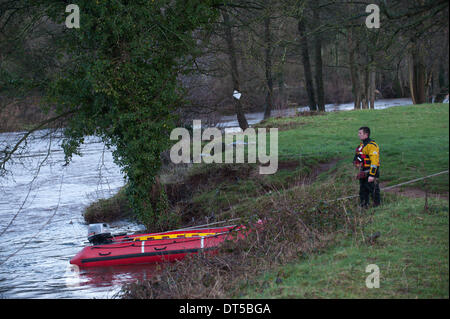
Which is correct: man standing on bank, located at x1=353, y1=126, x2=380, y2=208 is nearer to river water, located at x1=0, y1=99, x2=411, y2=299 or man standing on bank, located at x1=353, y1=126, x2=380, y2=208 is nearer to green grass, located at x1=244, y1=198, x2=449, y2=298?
green grass, located at x1=244, y1=198, x2=449, y2=298

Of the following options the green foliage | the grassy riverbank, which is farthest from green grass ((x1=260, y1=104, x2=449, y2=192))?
the green foliage

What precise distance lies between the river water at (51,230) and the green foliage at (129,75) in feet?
3.58

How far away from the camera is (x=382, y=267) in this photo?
258 inches

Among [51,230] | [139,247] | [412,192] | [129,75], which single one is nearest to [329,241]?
[412,192]

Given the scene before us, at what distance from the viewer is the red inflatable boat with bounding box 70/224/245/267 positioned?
444 inches

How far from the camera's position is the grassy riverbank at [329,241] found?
20.6 feet

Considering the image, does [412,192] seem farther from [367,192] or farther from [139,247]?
[139,247]

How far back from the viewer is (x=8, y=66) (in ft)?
45.1

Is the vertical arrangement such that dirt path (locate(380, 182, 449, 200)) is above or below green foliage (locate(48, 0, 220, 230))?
below

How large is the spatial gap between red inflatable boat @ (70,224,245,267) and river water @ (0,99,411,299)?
219 millimetres

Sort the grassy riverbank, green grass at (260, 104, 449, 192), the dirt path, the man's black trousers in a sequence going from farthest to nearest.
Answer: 1. green grass at (260, 104, 449, 192)
2. the dirt path
3. the man's black trousers
4. the grassy riverbank

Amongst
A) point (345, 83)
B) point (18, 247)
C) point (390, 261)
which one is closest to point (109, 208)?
point (18, 247)
